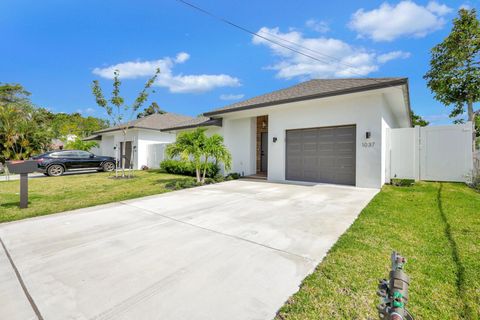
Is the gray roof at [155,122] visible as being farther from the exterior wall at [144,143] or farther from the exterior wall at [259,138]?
the exterior wall at [259,138]

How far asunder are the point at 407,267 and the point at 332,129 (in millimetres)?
6845

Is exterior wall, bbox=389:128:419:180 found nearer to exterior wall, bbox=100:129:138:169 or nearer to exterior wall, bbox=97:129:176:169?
exterior wall, bbox=97:129:176:169

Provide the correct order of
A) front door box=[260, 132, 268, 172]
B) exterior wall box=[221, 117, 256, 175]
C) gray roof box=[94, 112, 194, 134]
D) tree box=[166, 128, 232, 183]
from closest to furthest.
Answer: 1. tree box=[166, 128, 232, 183]
2. exterior wall box=[221, 117, 256, 175]
3. front door box=[260, 132, 268, 172]
4. gray roof box=[94, 112, 194, 134]

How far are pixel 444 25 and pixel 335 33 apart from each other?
7550 millimetres

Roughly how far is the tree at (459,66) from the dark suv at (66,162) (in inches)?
852

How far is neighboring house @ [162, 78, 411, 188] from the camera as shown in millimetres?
7582

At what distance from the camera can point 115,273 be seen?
8.18ft

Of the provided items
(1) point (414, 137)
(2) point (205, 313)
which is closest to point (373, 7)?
(1) point (414, 137)

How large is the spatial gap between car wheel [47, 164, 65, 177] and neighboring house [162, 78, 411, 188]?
9.81 meters

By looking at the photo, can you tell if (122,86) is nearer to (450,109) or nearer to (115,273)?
(115,273)

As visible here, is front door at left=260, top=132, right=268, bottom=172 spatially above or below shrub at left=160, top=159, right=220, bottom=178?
above

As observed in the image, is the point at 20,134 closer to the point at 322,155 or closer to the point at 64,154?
the point at 64,154

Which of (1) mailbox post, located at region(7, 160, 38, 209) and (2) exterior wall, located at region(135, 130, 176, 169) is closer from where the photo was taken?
(1) mailbox post, located at region(7, 160, 38, 209)

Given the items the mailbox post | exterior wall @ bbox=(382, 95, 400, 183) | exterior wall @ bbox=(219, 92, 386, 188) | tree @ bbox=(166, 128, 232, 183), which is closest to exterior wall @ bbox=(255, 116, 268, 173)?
exterior wall @ bbox=(219, 92, 386, 188)
